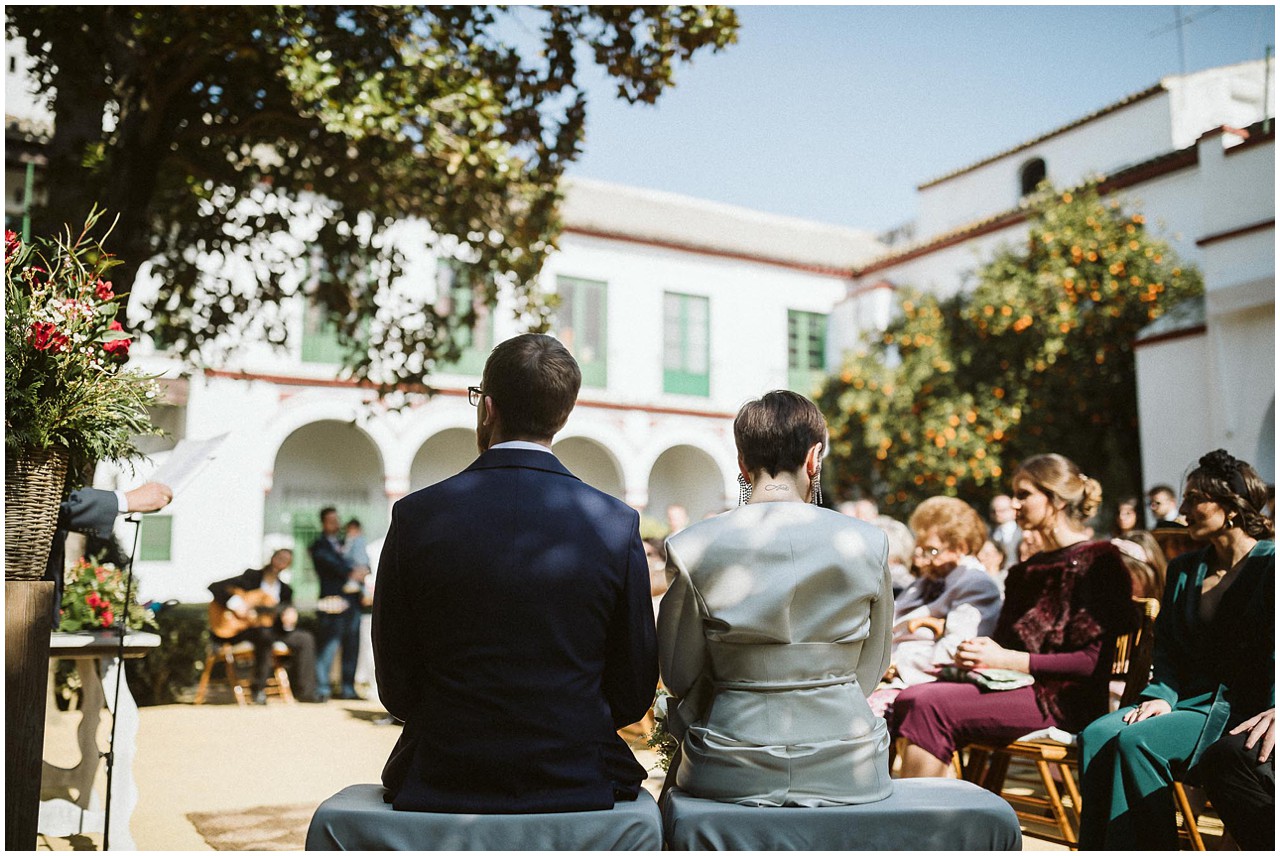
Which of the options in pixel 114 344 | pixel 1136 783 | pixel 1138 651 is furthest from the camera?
pixel 1138 651

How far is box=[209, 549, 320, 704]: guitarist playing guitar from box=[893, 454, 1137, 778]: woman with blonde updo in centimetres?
800

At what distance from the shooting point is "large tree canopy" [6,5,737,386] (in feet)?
20.9

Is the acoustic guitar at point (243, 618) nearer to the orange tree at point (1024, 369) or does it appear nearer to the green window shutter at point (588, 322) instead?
the green window shutter at point (588, 322)

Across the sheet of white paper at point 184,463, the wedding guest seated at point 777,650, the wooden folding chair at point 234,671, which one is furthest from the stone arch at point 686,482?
the wedding guest seated at point 777,650

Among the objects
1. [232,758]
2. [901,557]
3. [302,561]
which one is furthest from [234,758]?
[302,561]

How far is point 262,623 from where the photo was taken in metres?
10.6

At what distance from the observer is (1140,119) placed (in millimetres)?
16172

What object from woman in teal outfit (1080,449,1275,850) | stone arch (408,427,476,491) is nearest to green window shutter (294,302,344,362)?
stone arch (408,427,476,491)

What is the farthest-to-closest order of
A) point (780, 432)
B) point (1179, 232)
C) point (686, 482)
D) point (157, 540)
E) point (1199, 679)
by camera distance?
1. point (686, 482)
2. point (157, 540)
3. point (1179, 232)
4. point (1199, 679)
5. point (780, 432)

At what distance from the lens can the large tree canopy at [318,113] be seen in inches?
251

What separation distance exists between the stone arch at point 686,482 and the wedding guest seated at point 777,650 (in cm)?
1779

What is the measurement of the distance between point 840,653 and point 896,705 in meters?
1.95

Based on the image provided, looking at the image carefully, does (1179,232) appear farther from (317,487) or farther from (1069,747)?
(317,487)

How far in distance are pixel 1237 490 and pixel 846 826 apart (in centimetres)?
212
